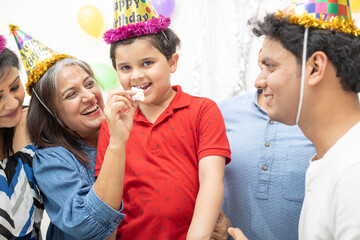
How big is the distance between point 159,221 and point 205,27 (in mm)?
1758

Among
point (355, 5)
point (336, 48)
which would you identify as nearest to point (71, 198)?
point (336, 48)

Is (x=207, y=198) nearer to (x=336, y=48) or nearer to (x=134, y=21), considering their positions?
(x=336, y=48)

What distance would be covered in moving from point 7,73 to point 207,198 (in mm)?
890

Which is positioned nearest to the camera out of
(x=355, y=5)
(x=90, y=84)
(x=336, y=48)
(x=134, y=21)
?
(x=336, y=48)

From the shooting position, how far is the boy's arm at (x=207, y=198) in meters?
1.13

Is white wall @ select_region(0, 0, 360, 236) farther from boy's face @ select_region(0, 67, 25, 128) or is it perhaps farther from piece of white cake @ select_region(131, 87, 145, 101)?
boy's face @ select_region(0, 67, 25, 128)

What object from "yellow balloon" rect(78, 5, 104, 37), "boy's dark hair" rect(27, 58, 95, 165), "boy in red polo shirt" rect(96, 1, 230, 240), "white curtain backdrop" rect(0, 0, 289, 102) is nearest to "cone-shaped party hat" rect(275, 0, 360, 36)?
"boy in red polo shirt" rect(96, 1, 230, 240)

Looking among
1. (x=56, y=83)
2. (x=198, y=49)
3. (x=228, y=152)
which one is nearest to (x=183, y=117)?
(x=228, y=152)

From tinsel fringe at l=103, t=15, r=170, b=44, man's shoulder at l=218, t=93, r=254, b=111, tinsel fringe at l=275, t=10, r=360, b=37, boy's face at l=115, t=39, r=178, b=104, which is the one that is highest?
tinsel fringe at l=275, t=10, r=360, b=37

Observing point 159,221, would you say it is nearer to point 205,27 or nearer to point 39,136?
point 39,136

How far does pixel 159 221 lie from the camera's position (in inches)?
48.8

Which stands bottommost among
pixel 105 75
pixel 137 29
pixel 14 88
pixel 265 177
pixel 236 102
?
pixel 265 177

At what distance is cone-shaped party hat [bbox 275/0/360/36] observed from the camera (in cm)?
103

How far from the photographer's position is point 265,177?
147 cm
